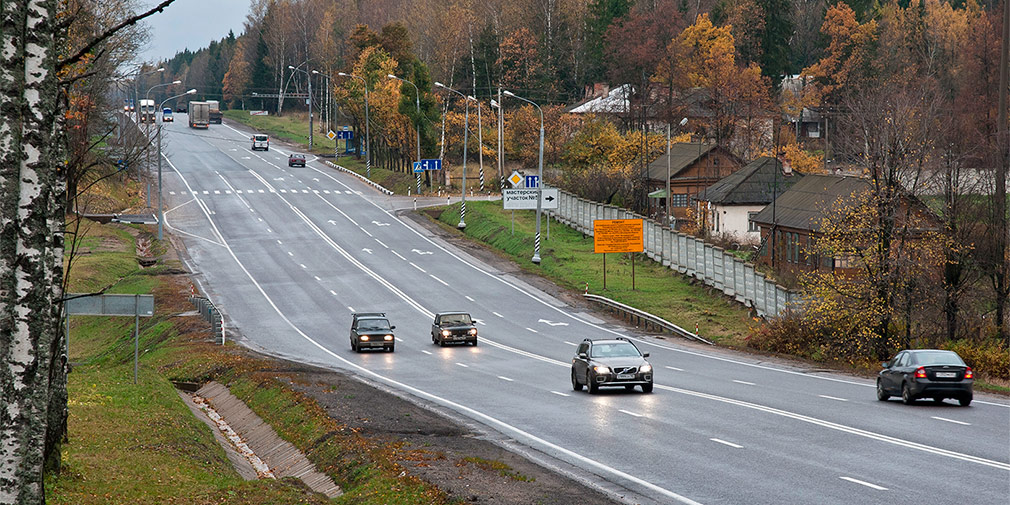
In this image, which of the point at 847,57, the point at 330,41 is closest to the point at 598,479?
the point at 847,57

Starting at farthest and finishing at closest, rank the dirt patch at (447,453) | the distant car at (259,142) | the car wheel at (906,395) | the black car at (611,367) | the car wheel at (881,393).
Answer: the distant car at (259,142)
the black car at (611,367)
the car wheel at (881,393)
the car wheel at (906,395)
the dirt patch at (447,453)

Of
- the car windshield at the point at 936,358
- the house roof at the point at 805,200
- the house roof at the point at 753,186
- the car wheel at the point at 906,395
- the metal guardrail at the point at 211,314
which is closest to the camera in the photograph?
the car windshield at the point at 936,358

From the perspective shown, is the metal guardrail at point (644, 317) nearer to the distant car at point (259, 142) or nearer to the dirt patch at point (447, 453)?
the dirt patch at point (447, 453)

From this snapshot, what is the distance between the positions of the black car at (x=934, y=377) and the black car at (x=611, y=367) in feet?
20.0

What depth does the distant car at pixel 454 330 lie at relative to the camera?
42531 millimetres

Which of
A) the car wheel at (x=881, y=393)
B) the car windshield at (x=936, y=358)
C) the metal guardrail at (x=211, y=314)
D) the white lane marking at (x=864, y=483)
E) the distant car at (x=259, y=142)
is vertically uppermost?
the distant car at (x=259, y=142)

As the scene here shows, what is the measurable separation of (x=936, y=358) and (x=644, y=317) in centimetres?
2453

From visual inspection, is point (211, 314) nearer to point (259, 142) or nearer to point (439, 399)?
point (439, 399)

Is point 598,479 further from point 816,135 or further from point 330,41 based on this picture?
point 330,41

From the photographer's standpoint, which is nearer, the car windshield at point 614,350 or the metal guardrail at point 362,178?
the car windshield at point 614,350

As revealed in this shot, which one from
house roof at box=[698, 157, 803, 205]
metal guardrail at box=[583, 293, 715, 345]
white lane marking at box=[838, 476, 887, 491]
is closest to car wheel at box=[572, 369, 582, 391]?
white lane marking at box=[838, 476, 887, 491]

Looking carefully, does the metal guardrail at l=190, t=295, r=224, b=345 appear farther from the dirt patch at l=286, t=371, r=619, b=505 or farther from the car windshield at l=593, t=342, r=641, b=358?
the car windshield at l=593, t=342, r=641, b=358

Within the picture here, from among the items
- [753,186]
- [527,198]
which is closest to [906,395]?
[527,198]

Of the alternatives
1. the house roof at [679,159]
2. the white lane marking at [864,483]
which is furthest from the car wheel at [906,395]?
the house roof at [679,159]
